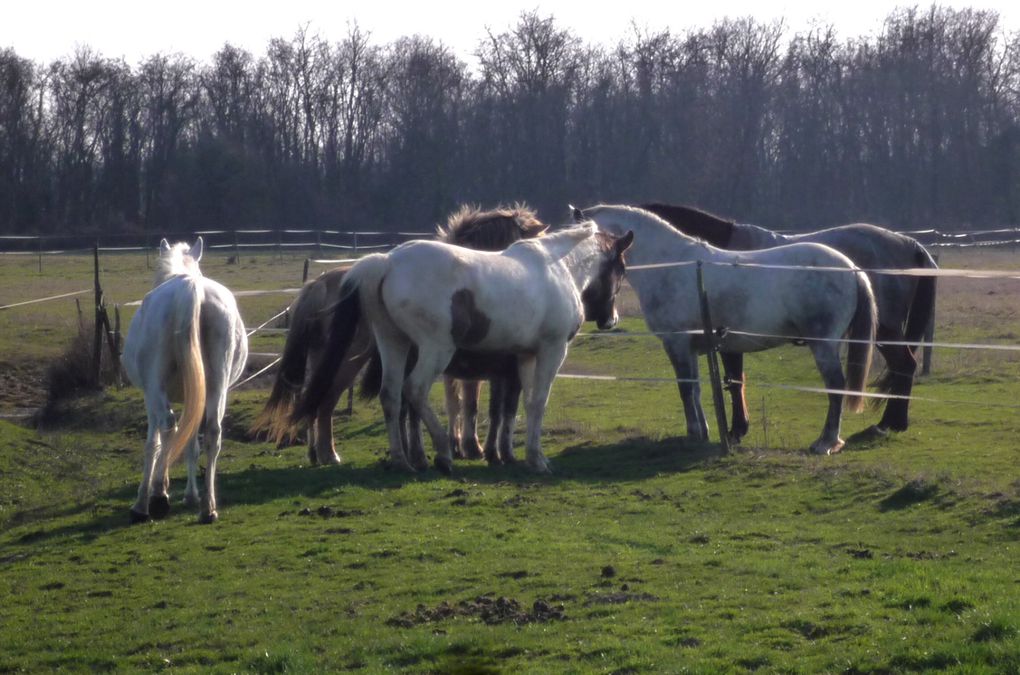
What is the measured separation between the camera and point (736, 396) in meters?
10.8

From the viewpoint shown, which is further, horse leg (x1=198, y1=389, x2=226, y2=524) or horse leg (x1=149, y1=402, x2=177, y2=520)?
horse leg (x1=198, y1=389, x2=226, y2=524)

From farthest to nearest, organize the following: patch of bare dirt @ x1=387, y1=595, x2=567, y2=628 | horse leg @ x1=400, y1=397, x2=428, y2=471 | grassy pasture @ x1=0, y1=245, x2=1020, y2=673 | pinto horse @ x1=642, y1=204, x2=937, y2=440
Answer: pinto horse @ x1=642, y1=204, x2=937, y2=440 < horse leg @ x1=400, y1=397, x2=428, y2=471 < patch of bare dirt @ x1=387, y1=595, x2=567, y2=628 < grassy pasture @ x1=0, y1=245, x2=1020, y2=673

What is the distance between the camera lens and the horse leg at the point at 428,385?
8.69m

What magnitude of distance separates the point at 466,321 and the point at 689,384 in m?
2.66

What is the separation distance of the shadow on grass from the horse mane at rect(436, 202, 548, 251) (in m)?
1.97

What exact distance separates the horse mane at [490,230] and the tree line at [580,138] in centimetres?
4215

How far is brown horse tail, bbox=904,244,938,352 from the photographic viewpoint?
11211mm

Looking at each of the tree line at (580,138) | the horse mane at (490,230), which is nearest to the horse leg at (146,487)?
the horse mane at (490,230)

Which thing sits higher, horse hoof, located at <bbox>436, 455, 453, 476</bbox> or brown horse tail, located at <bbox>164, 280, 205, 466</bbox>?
brown horse tail, located at <bbox>164, 280, 205, 466</bbox>

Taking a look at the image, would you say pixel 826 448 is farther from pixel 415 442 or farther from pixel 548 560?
pixel 548 560

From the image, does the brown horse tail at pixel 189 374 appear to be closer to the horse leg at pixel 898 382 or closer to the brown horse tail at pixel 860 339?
the brown horse tail at pixel 860 339

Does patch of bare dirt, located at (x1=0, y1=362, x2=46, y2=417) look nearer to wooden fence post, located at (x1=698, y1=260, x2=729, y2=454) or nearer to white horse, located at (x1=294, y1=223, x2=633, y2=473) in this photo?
white horse, located at (x1=294, y1=223, x2=633, y2=473)

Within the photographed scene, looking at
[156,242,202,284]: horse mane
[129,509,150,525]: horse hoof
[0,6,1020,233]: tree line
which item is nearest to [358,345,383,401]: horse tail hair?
[156,242,202,284]: horse mane

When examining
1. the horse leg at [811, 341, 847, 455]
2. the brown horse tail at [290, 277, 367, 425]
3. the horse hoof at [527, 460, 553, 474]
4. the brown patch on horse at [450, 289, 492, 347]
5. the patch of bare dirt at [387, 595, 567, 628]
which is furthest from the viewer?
the horse leg at [811, 341, 847, 455]
